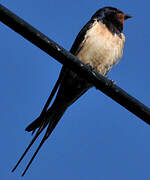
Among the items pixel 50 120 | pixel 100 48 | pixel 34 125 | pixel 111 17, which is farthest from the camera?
pixel 111 17

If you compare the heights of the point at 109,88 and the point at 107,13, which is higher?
the point at 107,13

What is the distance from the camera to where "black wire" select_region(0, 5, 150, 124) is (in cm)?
174

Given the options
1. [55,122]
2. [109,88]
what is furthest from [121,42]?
[109,88]

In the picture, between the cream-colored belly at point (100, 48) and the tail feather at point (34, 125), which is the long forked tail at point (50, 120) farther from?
the cream-colored belly at point (100, 48)

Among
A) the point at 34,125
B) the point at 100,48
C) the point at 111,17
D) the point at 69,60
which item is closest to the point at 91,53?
the point at 100,48

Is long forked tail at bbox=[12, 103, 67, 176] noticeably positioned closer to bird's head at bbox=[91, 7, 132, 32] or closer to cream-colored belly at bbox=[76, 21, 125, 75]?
cream-colored belly at bbox=[76, 21, 125, 75]

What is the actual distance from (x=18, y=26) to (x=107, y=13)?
2.84 metres

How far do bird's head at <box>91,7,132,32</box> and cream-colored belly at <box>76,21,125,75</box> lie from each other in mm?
169

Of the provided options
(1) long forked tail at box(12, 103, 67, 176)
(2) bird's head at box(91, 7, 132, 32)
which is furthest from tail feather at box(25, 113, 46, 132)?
(2) bird's head at box(91, 7, 132, 32)

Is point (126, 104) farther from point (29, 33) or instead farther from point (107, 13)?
point (107, 13)

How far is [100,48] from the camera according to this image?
12.6 feet

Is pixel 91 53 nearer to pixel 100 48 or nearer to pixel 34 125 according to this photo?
pixel 100 48

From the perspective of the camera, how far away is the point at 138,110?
183 centimetres

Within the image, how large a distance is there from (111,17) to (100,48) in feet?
2.38
